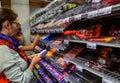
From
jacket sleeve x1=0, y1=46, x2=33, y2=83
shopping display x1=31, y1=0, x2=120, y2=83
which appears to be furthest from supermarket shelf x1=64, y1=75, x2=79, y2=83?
jacket sleeve x1=0, y1=46, x2=33, y2=83

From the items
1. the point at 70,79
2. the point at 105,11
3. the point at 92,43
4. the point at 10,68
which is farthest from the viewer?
the point at 70,79

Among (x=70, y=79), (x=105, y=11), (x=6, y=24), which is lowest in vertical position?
(x=70, y=79)

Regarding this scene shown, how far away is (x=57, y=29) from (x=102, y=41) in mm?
1242

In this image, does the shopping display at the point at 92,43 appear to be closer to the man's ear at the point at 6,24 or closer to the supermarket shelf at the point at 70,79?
the supermarket shelf at the point at 70,79

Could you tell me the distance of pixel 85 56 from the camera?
2287mm

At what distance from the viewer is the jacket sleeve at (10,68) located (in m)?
1.89

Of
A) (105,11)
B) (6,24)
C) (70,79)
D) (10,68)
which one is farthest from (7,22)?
(105,11)

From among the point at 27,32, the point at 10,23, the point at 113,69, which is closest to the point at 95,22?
the point at 113,69

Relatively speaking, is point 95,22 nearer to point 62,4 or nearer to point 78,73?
point 78,73

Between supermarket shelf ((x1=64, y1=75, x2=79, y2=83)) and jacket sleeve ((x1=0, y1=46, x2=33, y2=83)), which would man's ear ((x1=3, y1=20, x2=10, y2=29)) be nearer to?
jacket sleeve ((x1=0, y1=46, x2=33, y2=83))

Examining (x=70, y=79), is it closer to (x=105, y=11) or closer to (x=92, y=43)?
(x=92, y=43)

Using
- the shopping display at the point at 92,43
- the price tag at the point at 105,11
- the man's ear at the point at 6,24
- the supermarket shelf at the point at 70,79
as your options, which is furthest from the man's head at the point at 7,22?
the price tag at the point at 105,11

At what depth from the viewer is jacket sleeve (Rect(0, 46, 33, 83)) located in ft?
6.20

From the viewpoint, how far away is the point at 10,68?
193 cm
